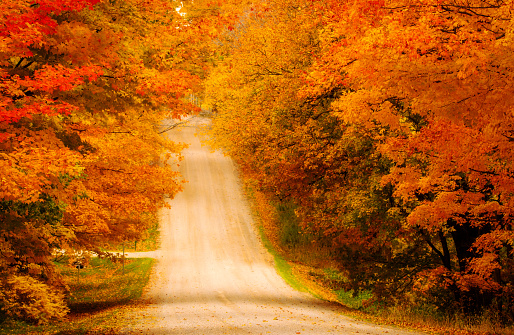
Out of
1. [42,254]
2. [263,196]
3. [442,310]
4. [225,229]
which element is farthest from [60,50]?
[263,196]

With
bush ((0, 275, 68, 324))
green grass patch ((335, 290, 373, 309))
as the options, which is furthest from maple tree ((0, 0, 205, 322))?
green grass patch ((335, 290, 373, 309))

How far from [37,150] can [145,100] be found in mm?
5003

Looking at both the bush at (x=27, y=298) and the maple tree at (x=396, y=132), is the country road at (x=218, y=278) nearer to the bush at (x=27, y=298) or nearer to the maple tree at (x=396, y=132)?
the bush at (x=27, y=298)

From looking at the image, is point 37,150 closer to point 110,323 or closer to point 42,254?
point 42,254

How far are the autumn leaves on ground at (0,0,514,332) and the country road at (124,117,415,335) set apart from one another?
2.84m

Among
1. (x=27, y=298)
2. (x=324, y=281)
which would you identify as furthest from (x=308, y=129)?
(x=27, y=298)

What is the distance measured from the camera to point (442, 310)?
715 inches

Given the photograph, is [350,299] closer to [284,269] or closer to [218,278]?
[284,269]

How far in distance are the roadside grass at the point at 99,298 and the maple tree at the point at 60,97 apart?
1.15 m

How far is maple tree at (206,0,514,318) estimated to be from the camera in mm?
9727

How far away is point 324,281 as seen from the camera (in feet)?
91.5

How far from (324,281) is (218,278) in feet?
17.4

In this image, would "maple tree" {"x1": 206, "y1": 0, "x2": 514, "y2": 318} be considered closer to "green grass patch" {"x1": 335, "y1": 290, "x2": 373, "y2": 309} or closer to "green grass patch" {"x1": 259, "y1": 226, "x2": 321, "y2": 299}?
"green grass patch" {"x1": 259, "y1": 226, "x2": 321, "y2": 299}

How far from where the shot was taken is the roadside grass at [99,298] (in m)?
14.3
